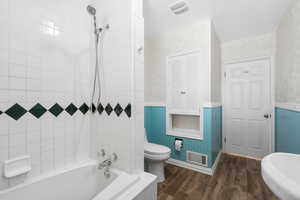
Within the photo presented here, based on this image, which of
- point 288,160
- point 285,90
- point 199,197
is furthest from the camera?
point 285,90

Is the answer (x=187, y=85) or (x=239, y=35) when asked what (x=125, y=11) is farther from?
(x=239, y=35)

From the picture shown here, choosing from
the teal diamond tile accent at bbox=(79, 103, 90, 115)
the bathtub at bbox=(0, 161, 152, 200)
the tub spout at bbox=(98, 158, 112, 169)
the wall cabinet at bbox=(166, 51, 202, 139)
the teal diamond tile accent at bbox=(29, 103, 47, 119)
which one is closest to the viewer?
the bathtub at bbox=(0, 161, 152, 200)

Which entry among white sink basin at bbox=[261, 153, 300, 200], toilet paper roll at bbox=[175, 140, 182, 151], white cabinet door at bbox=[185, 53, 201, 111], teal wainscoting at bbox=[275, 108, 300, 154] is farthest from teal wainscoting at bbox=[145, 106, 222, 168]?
white sink basin at bbox=[261, 153, 300, 200]

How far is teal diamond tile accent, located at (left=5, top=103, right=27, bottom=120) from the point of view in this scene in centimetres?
94

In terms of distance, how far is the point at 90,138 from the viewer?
4.65ft

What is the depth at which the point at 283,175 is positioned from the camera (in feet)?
1.76

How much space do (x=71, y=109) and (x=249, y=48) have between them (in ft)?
9.93

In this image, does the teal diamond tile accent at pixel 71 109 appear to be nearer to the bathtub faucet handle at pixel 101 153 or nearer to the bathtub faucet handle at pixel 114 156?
the bathtub faucet handle at pixel 101 153

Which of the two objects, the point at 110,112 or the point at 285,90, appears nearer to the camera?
the point at 110,112

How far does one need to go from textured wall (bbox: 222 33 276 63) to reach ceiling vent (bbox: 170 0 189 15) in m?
1.40

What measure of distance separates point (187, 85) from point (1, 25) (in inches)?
79.0

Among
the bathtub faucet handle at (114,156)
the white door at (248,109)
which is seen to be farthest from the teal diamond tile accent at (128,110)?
the white door at (248,109)

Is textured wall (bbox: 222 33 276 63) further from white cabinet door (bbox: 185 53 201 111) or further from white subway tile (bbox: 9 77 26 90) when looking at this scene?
white subway tile (bbox: 9 77 26 90)

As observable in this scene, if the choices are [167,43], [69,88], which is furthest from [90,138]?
[167,43]
